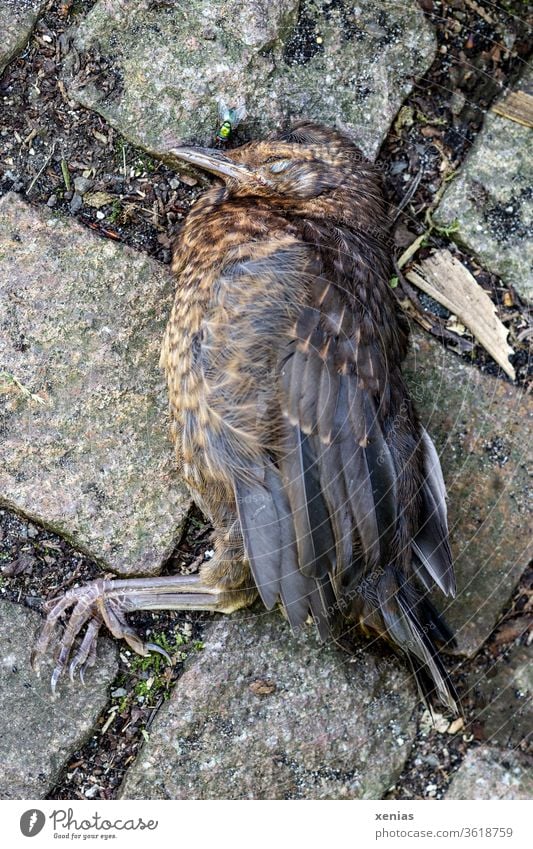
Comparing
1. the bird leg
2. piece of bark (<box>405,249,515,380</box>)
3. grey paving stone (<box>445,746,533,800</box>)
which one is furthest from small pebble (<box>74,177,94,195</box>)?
grey paving stone (<box>445,746,533,800</box>)

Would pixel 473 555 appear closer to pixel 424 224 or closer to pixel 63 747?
pixel 424 224

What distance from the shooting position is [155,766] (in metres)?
2.98

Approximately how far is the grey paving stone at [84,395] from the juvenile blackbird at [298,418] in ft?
0.51

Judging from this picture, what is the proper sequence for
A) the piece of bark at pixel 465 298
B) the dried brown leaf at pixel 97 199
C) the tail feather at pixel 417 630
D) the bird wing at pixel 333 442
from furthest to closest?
1. the piece of bark at pixel 465 298
2. the dried brown leaf at pixel 97 199
3. the tail feather at pixel 417 630
4. the bird wing at pixel 333 442

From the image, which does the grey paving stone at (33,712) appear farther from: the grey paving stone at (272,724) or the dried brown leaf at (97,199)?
the dried brown leaf at (97,199)

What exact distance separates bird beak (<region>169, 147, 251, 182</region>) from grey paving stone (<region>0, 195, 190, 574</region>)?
36 cm

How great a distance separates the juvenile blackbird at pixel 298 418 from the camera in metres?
2.69

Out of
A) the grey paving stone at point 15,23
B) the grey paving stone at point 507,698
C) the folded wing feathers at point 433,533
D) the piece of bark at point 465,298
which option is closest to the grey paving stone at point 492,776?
the grey paving stone at point 507,698

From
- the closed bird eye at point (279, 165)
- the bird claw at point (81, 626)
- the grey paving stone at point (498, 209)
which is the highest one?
the grey paving stone at point (498, 209)

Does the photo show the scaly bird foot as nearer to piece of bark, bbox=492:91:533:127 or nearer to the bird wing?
the bird wing

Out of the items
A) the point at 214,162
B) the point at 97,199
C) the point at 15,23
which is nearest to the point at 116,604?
the point at 97,199

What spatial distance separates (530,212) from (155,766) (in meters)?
2.16

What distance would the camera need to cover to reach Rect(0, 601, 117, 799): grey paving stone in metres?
2.91

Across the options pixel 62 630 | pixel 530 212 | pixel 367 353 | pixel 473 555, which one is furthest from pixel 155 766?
pixel 530 212
